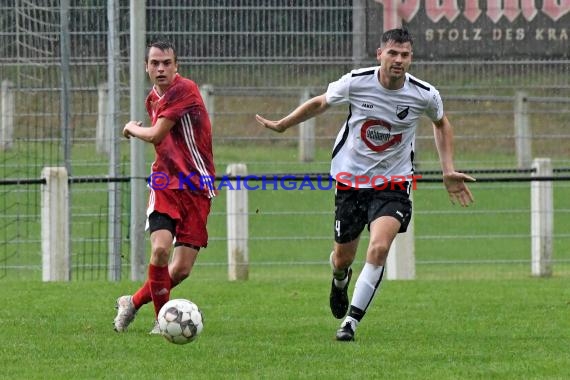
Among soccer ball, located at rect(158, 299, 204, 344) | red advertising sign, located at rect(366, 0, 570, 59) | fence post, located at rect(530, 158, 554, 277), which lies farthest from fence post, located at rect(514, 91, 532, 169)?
soccer ball, located at rect(158, 299, 204, 344)

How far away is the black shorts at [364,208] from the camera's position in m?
8.80

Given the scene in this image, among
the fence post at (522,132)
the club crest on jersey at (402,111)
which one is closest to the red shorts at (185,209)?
the club crest on jersey at (402,111)

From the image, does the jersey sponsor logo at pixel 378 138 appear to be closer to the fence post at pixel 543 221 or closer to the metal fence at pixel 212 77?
the metal fence at pixel 212 77

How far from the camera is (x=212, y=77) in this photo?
47.4ft

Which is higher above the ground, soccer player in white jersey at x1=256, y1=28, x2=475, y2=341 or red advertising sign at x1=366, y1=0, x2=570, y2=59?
red advertising sign at x1=366, y1=0, x2=570, y2=59

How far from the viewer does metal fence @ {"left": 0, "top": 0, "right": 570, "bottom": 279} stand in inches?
558

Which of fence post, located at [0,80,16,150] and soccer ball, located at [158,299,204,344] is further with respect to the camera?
fence post, located at [0,80,16,150]

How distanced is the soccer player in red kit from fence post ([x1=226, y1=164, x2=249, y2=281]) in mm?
Answer: 4929

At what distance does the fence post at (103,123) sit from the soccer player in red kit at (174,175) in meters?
5.30

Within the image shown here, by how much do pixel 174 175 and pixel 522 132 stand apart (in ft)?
24.0

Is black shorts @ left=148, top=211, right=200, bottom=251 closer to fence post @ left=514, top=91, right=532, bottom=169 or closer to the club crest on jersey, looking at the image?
the club crest on jersey

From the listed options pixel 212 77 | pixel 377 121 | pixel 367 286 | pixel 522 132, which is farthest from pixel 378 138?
pixel 522 132

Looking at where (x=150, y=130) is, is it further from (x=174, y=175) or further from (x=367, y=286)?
(x=367, y=286)

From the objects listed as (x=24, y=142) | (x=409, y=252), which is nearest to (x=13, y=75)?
(x=24, y=142)
